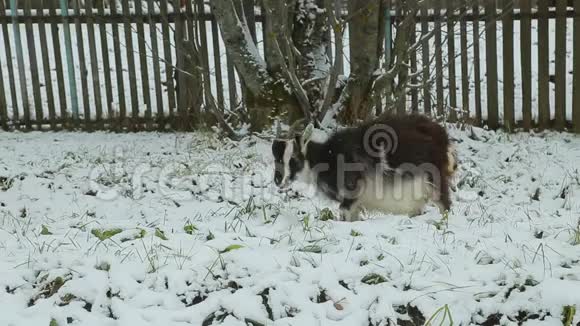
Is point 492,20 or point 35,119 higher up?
point 492,20

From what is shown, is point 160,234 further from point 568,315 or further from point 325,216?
point 568,315

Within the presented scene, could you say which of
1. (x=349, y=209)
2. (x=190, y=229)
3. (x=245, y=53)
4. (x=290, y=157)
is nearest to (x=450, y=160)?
(x=349, y=209)

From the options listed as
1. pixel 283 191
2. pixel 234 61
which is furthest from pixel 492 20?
pixel 283 191

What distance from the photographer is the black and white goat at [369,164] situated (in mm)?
6012

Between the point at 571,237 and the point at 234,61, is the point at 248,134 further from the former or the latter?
the point at 571,237

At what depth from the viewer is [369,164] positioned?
602 cm

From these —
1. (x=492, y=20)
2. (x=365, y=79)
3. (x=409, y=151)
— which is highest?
(x=492, y=20)

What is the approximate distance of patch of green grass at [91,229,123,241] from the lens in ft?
14.5

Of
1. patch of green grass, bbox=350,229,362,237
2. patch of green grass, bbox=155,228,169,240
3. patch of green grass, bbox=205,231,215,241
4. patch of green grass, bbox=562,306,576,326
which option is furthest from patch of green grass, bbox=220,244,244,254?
patch of green grass, bbox=562,306,576,326

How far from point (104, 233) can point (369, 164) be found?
2.38 metres

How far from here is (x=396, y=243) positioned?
4.30 m

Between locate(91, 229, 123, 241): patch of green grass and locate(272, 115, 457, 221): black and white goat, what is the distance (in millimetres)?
1842

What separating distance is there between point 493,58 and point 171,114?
4332 millimetres

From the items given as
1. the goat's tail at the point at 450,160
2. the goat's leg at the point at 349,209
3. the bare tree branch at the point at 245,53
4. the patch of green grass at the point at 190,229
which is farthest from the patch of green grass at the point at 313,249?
the bare tree branch at the point at 245,53
